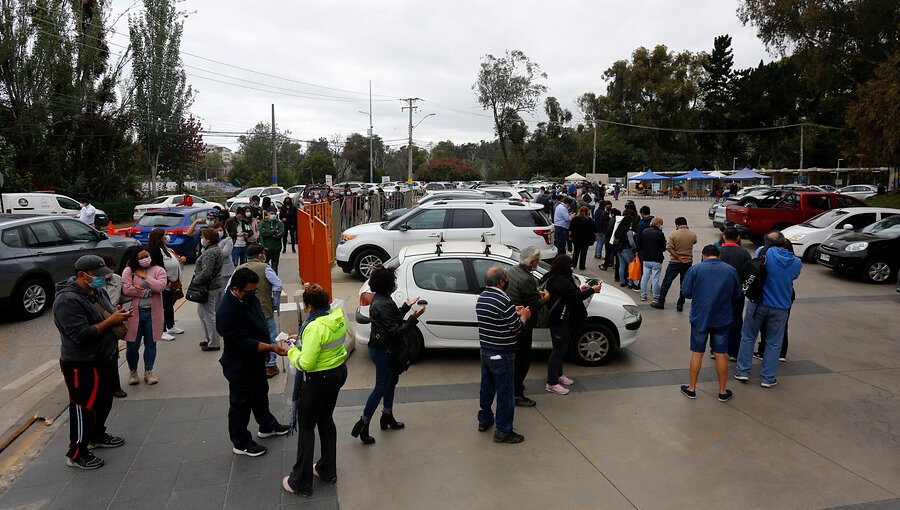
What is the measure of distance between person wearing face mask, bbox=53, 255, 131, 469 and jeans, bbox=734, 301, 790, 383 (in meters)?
6.57

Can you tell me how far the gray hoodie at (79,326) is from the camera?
4641mm

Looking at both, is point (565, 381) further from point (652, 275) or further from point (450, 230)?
point (450, 230)

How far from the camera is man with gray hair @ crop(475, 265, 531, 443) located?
500 cm

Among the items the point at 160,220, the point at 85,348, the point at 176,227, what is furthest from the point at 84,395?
the point at 160,220

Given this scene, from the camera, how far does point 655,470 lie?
493 centimetres

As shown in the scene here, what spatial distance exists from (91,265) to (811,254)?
53.0ft

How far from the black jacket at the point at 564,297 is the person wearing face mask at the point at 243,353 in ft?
9.38

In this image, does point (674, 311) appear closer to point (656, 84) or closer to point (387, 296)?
point (387, 296)

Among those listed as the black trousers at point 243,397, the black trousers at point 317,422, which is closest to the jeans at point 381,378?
the black trousers at point 317,422

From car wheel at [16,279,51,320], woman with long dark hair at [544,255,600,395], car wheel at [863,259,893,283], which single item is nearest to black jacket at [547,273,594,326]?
woman with long dark hair at [544,255,600,395]

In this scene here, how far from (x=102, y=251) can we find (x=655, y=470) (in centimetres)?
1070

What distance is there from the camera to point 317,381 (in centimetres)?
426

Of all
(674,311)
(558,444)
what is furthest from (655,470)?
(674,311)

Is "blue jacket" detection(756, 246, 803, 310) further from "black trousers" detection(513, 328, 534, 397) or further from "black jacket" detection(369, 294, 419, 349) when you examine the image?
"black jacket" detection(369, 294, 419, 349)
